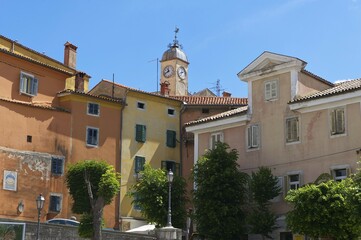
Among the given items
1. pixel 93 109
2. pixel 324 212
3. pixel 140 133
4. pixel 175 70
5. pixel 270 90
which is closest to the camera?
pixel 324 212

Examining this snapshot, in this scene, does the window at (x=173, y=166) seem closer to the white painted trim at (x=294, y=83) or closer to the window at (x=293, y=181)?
the window at (x=293, y=181)

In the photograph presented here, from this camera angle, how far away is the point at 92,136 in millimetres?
48031

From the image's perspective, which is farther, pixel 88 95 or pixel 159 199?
pixel 88 95

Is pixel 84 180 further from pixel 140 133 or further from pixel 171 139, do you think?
pixel 171 139

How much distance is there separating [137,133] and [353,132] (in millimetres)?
22236

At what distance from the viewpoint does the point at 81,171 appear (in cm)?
4181

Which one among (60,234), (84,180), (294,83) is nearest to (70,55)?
(84,180)

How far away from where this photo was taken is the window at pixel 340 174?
1260 inches

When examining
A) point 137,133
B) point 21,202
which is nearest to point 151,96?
point 137,133

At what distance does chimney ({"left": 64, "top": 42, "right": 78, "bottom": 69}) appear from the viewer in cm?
5484

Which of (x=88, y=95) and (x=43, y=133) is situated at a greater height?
(x=88, y=95)

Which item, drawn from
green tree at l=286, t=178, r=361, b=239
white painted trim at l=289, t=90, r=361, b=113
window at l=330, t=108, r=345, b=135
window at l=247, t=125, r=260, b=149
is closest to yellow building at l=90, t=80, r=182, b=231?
window at l=247, t=125, r=260, b=149

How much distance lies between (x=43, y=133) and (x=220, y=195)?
1595 centimetres

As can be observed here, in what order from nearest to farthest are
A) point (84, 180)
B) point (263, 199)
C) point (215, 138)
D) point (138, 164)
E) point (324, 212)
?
point (324, 212)
point (263, 199)
point (215, 138)
point (84, 180)
point (138, 164)
